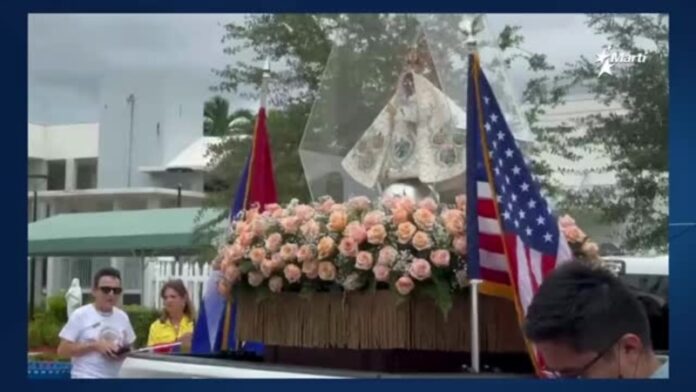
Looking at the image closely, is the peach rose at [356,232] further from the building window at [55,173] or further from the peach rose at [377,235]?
the building window at [55,173]

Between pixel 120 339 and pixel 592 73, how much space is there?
1343 millimetres

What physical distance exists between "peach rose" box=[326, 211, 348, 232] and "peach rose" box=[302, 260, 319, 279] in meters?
0.09

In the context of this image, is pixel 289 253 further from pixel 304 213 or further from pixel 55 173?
pixel 55 173

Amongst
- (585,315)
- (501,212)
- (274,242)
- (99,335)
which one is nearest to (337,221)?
(274,242)

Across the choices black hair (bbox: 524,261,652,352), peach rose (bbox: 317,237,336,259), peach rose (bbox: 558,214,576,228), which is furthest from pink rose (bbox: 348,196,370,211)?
black hair (bbox: 524,261,652,352)

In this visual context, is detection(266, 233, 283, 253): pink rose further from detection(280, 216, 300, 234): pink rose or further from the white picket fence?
the white picket fence

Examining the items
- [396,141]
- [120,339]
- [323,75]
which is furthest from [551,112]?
[120,339]

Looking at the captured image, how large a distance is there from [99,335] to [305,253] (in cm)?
58

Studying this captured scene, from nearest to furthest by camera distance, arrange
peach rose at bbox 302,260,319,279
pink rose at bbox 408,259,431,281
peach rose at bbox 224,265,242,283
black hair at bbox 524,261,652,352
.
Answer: black hair at bbox 524,261,652,352 < pink rose at bbox 408,259,431,281 < peach rose at bbox 302,260,319,279 < peach rose at bbox 224,265,242,283

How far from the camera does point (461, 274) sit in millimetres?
2789

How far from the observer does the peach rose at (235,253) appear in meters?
2.96

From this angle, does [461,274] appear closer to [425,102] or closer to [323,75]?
[425,102]

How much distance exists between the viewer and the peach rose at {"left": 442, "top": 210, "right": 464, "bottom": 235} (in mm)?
2816

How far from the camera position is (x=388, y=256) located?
9.12 ft
